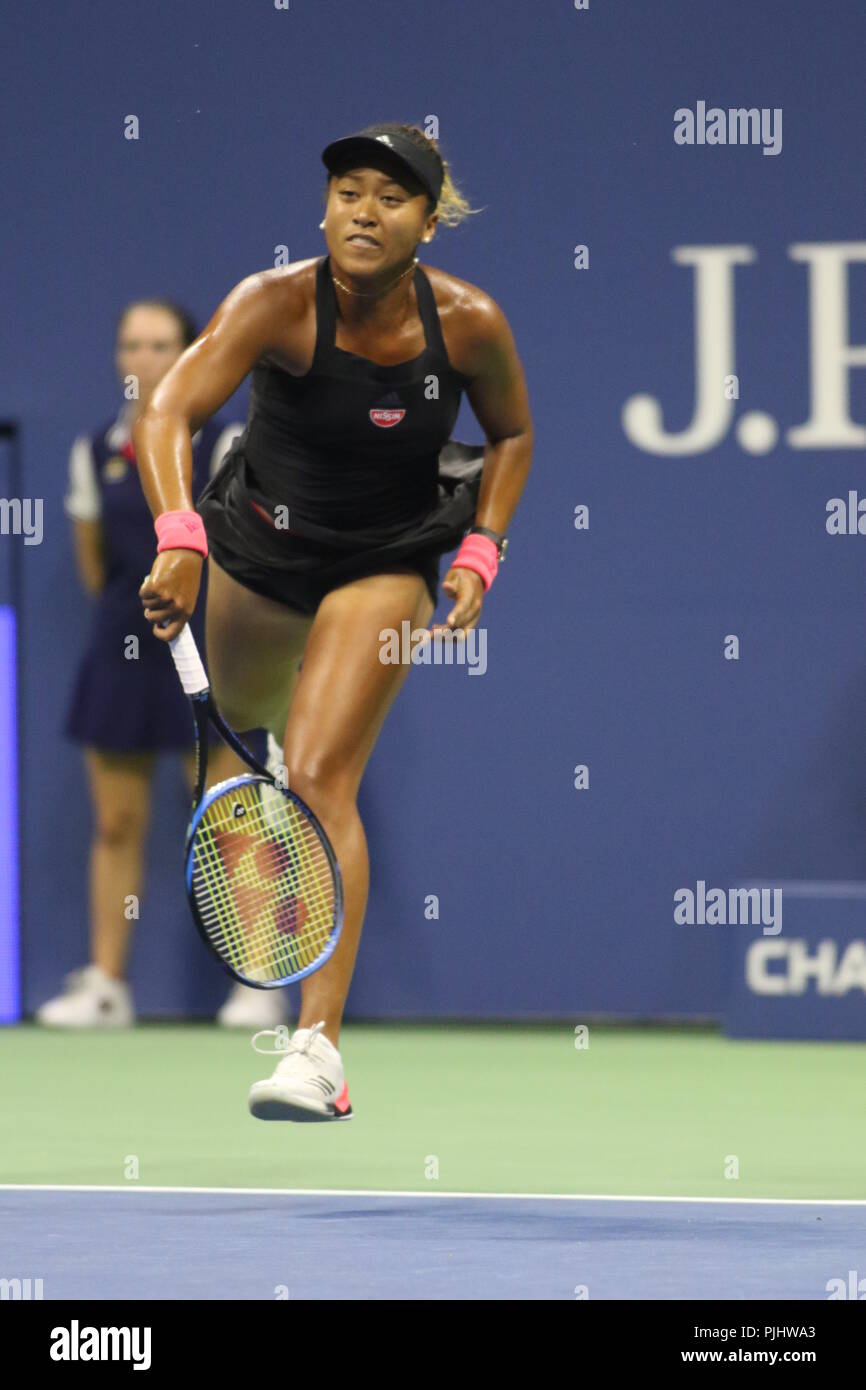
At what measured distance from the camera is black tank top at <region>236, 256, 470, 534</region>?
4.79 metres

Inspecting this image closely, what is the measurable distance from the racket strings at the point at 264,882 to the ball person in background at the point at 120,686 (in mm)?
2681

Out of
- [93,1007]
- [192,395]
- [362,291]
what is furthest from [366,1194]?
[93,1007]

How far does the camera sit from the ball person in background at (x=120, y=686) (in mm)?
7375

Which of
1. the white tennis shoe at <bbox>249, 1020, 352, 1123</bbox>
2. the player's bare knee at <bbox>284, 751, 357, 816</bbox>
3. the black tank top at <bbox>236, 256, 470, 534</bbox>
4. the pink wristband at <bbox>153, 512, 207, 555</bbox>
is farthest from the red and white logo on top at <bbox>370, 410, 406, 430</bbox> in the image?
the white tennis shoe at <bbox>249, 1020, 352, 1123</bbox>

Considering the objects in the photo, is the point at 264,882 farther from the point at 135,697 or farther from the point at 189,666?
the point at 135,697

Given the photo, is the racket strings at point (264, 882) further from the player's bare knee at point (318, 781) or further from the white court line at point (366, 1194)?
the white court line at point (366, 1194)

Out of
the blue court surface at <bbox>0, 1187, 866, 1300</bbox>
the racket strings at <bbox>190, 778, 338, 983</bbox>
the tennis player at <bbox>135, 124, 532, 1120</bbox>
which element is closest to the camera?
the blue court surface at <bbox>0, 1187, 866, 1300</bbox>

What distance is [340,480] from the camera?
16.0 feet

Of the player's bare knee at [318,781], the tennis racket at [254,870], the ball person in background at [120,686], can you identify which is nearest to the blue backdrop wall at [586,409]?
the ball person in background at [120,686]

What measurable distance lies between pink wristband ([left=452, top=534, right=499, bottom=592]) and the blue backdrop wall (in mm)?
2466

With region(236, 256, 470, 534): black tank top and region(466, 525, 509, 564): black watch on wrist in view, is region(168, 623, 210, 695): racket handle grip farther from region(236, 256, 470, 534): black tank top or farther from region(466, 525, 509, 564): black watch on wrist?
region(466, 525, 509, 564): black watch on wrist

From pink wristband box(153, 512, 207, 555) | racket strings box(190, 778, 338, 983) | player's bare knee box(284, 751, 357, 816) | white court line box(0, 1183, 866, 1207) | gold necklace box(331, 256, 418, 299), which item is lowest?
white court line box(0, 1183, 866, 1207)

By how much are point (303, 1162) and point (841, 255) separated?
3.39 m

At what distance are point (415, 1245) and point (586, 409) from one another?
12.5ft
